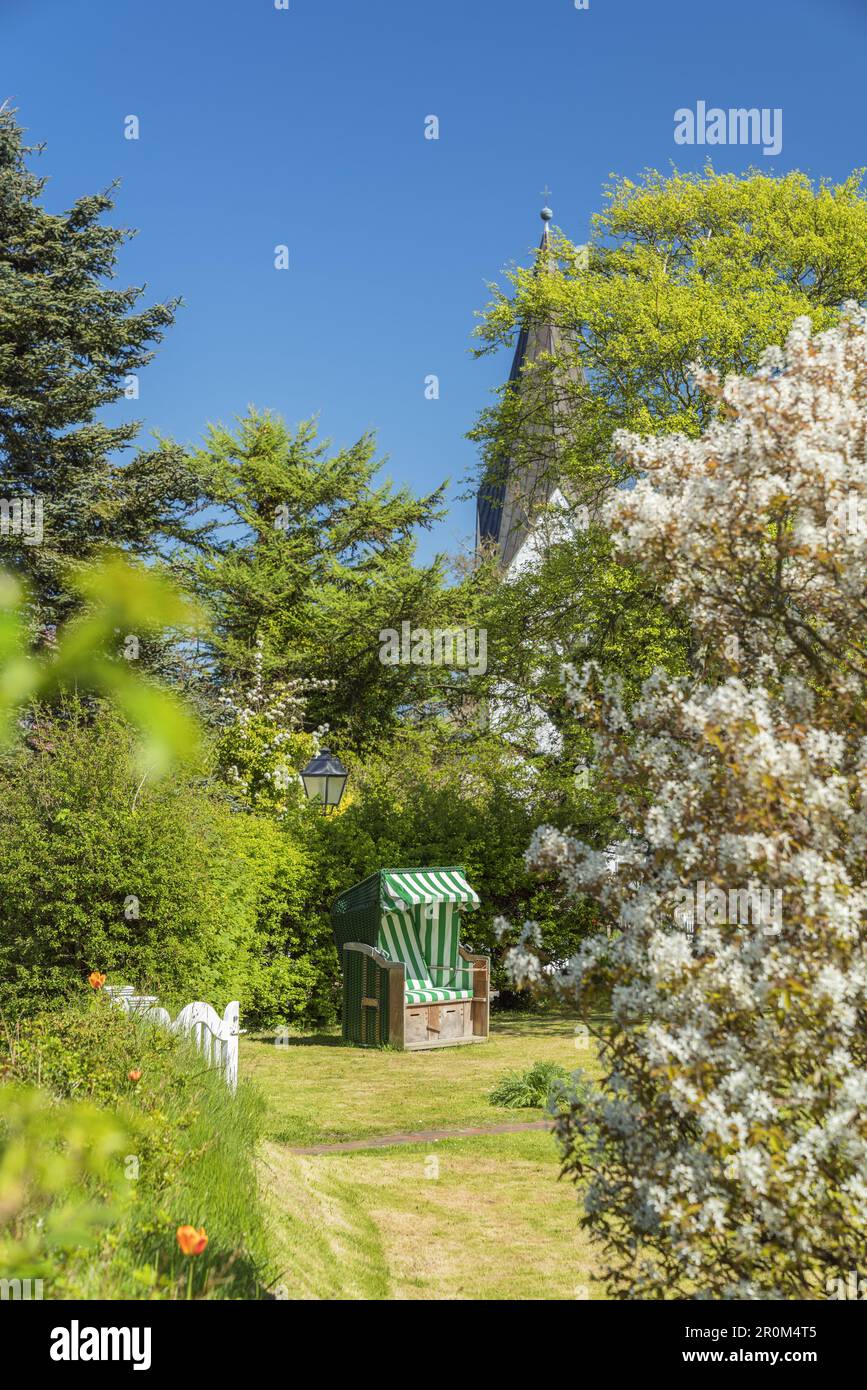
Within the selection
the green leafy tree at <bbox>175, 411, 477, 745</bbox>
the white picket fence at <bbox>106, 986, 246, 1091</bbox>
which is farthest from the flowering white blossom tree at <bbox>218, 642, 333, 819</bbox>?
the white picket fence at <bbox>106, 986, 246, 1091</bbox>

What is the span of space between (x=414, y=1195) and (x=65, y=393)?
755 inches

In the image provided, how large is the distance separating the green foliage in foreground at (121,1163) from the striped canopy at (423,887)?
18.4 ft

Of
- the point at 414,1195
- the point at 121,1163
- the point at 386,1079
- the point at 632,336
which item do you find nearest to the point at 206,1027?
the point at 414,1195

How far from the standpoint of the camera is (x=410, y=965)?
14.3 meters

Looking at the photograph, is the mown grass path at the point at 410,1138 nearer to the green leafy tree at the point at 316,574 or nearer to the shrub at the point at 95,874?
the shrub at the point at 95,874

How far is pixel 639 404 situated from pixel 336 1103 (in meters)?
12.5

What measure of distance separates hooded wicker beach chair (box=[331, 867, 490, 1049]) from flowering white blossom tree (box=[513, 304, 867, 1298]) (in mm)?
9478

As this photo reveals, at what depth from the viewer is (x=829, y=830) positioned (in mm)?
3555

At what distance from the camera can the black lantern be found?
15.7 meters

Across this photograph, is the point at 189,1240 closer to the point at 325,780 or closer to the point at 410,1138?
the point at 410,1138

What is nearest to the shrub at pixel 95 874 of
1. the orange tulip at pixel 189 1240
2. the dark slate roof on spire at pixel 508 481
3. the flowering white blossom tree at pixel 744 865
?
the orange tulip at pixel 189 1240

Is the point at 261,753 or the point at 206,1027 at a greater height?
the point at 261,753
